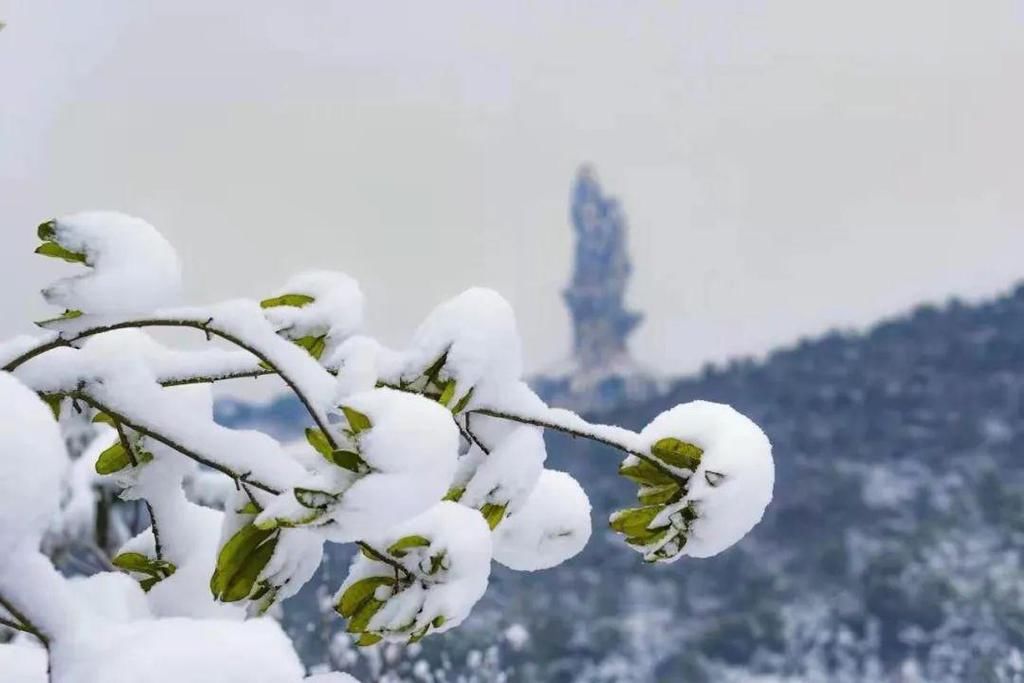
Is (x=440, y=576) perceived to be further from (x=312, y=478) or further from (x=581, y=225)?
(x=581, y=225)

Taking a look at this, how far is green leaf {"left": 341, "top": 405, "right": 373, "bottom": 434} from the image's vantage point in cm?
40

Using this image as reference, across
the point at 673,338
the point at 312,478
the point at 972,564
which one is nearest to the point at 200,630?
the point at 312,478

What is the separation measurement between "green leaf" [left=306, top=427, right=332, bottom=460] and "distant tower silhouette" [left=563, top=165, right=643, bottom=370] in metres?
36.9

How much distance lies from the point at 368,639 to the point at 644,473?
15cm

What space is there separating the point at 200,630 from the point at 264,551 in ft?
0.38

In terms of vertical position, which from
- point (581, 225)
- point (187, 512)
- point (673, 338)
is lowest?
point (673, 338)

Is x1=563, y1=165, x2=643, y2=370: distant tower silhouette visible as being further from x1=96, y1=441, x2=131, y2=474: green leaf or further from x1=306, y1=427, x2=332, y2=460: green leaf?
x1=306, y1=427, x2=332, y2=460: green leaf

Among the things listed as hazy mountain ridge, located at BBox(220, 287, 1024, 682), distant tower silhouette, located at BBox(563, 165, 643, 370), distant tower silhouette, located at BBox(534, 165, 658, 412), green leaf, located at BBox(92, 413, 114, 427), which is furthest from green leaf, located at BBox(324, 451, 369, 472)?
distant tower silhouette, located at BBox(563, 165, 643, 370)

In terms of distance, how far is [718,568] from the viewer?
65.0 ft

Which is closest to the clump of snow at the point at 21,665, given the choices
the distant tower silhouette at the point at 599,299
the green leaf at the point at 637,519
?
the green leaf at the point at 637,519

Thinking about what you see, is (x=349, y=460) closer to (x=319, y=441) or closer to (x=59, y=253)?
(x=319, y=441)

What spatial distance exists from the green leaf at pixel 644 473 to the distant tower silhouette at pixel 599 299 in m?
36.2

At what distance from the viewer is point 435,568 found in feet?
1.55

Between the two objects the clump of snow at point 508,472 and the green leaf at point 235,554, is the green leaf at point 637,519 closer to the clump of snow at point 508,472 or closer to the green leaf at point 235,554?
the clump of snow at point 508,472
